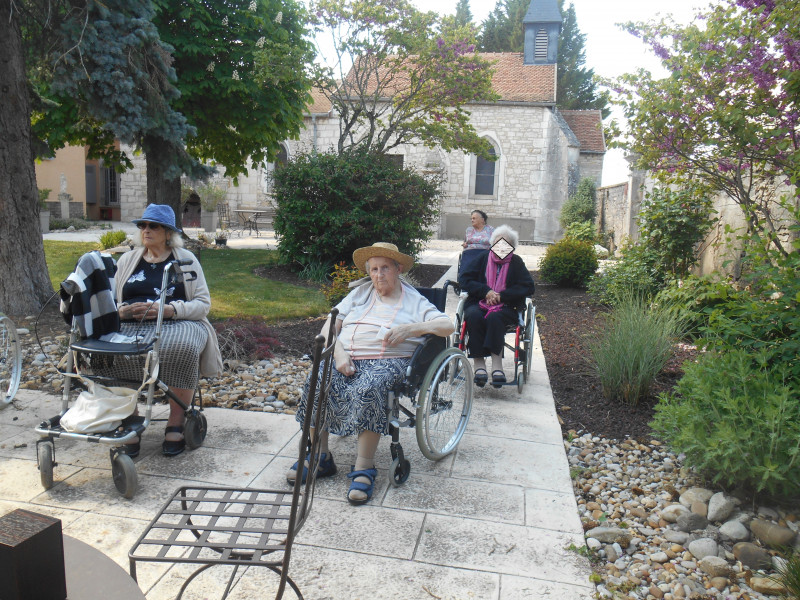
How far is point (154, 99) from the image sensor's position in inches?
292

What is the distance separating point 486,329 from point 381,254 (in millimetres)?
1689

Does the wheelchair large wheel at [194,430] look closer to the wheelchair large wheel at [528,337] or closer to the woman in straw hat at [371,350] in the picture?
the woman in straw hat at [371,350]

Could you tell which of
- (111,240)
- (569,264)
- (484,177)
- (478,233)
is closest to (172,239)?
(478,233)

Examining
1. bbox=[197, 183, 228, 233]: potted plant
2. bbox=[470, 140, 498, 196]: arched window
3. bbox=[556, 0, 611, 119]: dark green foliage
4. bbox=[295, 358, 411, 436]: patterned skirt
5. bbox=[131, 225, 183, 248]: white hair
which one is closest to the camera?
bbox=[295, 358, 411, 436]: patterned skirt

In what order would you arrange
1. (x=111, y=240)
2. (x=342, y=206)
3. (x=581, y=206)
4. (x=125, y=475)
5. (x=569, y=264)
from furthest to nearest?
(x=581, y=206), (x=111, y=240), (x=342, y=206), (x=569, y=264), (x=125, y=475)

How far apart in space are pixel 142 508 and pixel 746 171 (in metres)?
6.15

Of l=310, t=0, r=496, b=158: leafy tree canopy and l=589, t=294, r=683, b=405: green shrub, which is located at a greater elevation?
l=310, t=0, r=496, b=158: leafy tree canopy

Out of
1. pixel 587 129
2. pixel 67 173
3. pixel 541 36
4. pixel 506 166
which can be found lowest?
pixel 67 173

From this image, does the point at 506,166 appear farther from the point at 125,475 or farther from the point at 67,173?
the point at 125,475

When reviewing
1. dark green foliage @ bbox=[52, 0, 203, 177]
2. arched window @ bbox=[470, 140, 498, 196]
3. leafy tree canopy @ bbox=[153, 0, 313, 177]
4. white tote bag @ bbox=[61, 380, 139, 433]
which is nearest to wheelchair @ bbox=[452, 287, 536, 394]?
white tote bag @ bbox=[61, 380, 139, 433]

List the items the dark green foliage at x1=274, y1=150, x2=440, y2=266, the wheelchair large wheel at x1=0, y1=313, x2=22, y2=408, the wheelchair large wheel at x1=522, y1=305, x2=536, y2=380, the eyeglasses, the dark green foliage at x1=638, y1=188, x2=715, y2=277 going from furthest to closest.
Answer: the dark green foliage at x1=274, y1=150, x2=440, y2=266, the dark green foliage at x1=638, y1=188, x2=715, y2=277, the wheelchair large wheel at x1=522, y1=305, x2=536, y2=380, the wheelchair large wheel at x1=0, y1=313, x2=22, y2=408, the eyeglasses

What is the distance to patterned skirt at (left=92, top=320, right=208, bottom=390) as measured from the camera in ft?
11.7

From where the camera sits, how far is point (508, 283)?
5.23 meters

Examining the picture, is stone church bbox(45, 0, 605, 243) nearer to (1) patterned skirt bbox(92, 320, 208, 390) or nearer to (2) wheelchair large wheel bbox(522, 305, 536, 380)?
(2) wheelchair large wheel bbox(522, 305, 536, 380)
